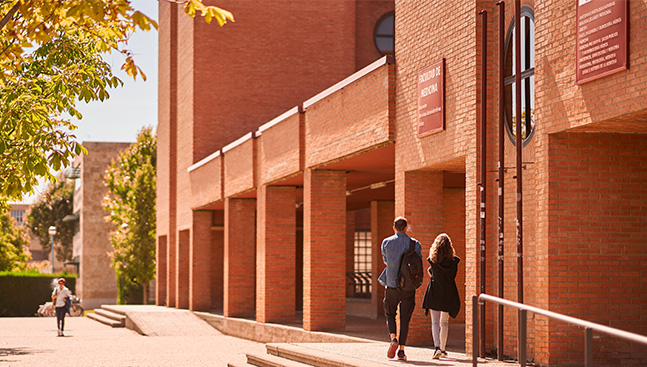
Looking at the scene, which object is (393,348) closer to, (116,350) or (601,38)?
(601,38)

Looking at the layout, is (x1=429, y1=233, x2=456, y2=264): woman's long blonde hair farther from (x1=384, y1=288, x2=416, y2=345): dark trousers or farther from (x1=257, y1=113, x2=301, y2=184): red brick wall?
(x1=257, y1=113, x2=301, y2=184): red brick wall

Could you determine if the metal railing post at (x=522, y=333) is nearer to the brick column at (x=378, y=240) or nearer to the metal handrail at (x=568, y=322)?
the metal handrail at (x=568, y=322)

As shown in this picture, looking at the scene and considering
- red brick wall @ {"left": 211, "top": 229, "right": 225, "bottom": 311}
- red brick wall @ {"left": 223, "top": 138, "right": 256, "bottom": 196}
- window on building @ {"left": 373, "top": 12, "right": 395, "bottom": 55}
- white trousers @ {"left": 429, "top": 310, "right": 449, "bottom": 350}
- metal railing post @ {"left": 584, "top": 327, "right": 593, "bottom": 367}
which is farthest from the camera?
red brick wall @ {"left": 211, "top": 229, "right": 225, "bottom": 311}

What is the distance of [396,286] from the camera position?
12.3 m

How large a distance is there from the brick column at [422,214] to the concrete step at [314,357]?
7.47ft

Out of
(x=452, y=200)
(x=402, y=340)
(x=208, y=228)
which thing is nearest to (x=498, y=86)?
(x=402, y=340)

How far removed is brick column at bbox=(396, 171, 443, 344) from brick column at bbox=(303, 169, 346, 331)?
4.96 m

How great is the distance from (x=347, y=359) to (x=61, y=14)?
224 inches

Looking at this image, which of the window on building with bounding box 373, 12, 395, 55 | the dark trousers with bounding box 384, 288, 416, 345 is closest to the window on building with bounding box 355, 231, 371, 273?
the window on building with bounding box 373, 12, 395, 55

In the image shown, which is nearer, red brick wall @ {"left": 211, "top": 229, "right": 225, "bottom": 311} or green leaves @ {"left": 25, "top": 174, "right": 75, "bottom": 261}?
red brick wall @ {"left": 211, "top": 229, "right": 225, "bottom": 311}

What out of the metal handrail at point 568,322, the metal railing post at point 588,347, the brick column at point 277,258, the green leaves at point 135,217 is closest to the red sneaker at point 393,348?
the metal handrail at point 568,322

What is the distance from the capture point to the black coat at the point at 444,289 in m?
12.4

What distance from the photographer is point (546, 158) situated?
11844mm

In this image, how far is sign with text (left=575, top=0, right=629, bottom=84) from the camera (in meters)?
10.2
